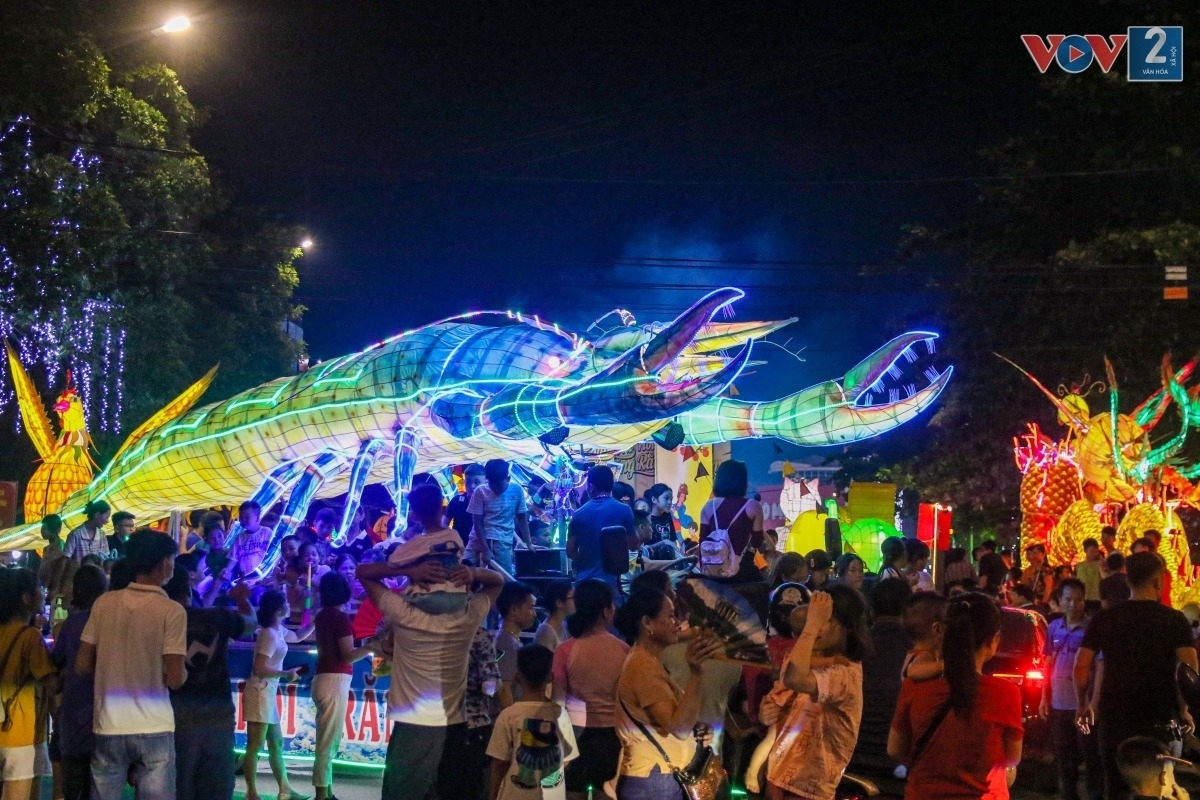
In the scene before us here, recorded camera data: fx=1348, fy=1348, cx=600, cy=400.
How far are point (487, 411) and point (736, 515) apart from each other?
3.75m

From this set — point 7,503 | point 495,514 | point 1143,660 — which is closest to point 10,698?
point 495,514

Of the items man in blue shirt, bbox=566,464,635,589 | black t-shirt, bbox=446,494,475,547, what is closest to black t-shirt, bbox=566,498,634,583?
man in blue shirt, bbox=566,464,635,589

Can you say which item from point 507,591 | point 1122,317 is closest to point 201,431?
point 507,591

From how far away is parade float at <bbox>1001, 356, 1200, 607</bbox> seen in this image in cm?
1769

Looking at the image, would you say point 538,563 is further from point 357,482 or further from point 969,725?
point 969,725

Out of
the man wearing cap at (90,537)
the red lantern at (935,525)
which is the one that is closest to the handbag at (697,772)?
the man wearing cap at (90,537)

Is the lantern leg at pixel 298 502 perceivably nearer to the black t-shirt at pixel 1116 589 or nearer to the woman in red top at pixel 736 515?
the woman in red top at pixel 736 515

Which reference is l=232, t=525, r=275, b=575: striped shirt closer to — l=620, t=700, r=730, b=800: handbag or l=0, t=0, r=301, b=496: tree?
l=0, t=0, r=301, b=496: tree

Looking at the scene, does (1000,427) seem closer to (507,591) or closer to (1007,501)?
(1007,501)

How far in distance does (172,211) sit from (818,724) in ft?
70.4

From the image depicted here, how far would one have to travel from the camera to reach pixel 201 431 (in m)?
17.0

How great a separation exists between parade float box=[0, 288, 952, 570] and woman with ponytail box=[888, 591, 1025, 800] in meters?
4.88

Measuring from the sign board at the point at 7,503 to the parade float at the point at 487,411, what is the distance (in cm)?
93

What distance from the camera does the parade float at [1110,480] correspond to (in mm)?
17688
